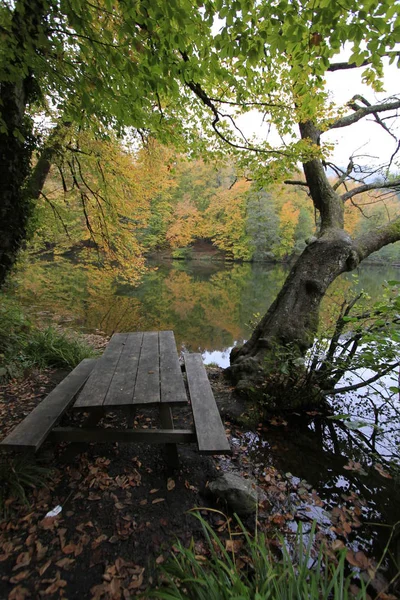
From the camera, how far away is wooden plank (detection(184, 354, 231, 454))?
2.03 meters

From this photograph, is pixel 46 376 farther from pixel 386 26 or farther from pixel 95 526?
pixel 386 26

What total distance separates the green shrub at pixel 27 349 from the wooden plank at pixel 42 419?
4.69 ft

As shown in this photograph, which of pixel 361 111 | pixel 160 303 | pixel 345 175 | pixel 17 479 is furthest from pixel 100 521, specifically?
pixel 160 303

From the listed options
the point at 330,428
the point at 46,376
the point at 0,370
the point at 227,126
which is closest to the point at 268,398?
the point at 330,428

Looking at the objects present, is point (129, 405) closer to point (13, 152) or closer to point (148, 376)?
point (148, 376)

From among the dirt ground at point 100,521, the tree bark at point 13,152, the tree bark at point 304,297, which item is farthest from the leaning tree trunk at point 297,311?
the tree bark at point 13,152

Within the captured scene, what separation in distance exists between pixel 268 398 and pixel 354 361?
3.69ft

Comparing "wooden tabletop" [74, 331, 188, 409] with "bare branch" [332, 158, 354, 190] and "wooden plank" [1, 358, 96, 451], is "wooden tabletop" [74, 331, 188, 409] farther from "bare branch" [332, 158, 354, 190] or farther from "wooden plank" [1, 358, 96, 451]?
"bare branch" [332, 158, 354, 190]

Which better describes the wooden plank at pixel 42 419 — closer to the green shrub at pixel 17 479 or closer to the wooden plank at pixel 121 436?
the wooden plank at pixel 121 436

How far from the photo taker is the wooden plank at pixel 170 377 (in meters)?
2.04

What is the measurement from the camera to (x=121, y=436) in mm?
2225

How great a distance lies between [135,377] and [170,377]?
0.30m

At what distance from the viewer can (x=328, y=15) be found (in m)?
1.78

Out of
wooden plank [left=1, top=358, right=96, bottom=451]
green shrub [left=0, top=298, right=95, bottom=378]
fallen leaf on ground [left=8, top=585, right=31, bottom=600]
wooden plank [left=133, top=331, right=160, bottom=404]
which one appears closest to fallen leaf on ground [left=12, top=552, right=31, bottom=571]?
fallen leaf on ground [left=8, top=585, right=31, bottom=600]
